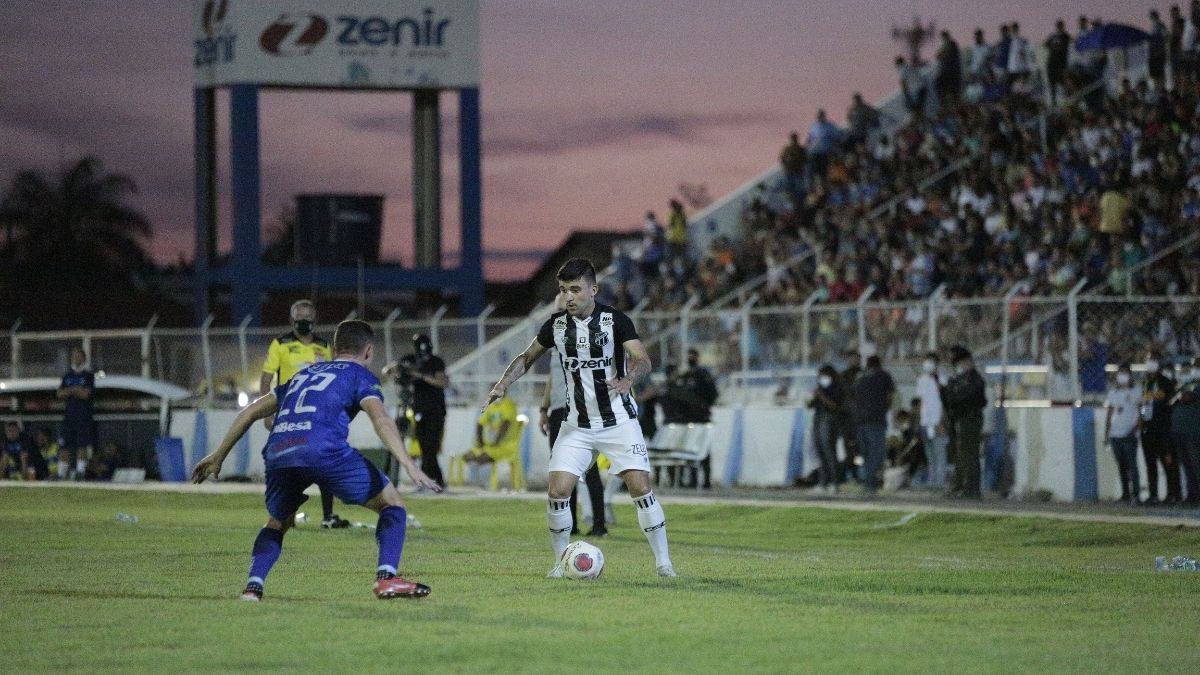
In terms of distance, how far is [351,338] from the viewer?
11305 mm

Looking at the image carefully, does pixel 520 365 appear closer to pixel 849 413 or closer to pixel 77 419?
pixel 849 413

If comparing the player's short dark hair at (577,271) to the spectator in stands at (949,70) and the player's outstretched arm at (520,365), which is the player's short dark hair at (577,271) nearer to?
the player's outstretched arm at (520,365)

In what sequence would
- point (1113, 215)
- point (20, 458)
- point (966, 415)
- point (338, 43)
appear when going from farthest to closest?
point (338, 43) → point (20, 458) → point (1113, 215) → point (966, 415)

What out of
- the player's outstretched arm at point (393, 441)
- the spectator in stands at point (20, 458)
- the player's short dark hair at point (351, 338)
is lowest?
the spectator in stands at point (20, 458)

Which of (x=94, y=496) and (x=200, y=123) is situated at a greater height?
(x=200, y=123)

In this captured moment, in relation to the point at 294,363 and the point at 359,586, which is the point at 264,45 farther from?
the point at 359,586

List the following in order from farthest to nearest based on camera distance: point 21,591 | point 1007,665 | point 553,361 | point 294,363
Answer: point 294,363 < point 553,361 < point 21,591 < point 1007,665

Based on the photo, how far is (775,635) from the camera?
991cm

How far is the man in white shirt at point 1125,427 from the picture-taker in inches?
928

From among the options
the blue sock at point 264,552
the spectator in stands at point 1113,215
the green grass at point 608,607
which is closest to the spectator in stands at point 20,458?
the green grass at point 608,607

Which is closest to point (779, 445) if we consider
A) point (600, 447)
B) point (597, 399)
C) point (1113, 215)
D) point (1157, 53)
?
point (1113, 215)

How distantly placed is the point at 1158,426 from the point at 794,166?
1771cm

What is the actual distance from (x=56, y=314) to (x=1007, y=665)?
62539mm

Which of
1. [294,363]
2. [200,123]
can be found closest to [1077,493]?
[294,363]
